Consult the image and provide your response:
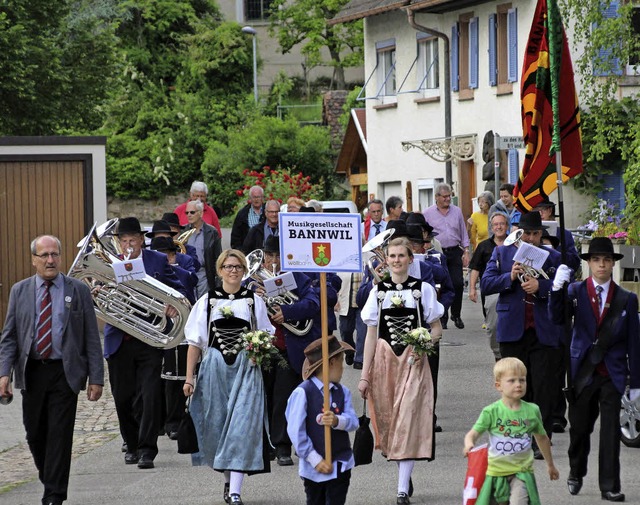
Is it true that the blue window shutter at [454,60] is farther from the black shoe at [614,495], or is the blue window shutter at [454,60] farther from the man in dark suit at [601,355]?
the black shoe at [614,495]

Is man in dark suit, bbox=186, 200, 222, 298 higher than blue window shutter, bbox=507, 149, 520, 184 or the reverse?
the reverse

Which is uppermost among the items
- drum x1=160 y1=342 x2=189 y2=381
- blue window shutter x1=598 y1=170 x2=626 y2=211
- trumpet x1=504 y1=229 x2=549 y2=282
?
blue window shutter x1=598 y1=170 x2=626 y2=211

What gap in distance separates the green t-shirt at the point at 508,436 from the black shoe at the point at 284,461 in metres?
3.78

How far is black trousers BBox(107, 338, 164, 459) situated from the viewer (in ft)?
40.4

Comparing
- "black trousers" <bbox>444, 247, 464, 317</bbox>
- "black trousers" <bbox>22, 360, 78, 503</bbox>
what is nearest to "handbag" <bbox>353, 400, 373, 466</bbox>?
"black trousers" <bbox>22, 360, 78, 503</bbox>

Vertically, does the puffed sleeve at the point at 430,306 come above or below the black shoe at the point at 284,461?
above

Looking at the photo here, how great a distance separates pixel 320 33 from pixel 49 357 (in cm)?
4993

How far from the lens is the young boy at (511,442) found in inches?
330

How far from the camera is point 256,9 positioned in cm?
6762

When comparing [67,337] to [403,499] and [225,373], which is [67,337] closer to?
[225,373]

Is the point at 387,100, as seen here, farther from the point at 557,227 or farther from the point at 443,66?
the point at 557,227

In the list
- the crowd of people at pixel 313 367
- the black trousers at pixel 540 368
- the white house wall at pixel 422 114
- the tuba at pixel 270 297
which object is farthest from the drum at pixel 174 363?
the white house wall at pixel 422 114

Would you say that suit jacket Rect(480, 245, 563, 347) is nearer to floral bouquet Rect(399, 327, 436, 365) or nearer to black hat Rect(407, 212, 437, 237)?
floral bouquet Rect(399, 327, 436, 365)

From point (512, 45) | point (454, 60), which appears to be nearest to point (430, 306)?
point (512, 45)
